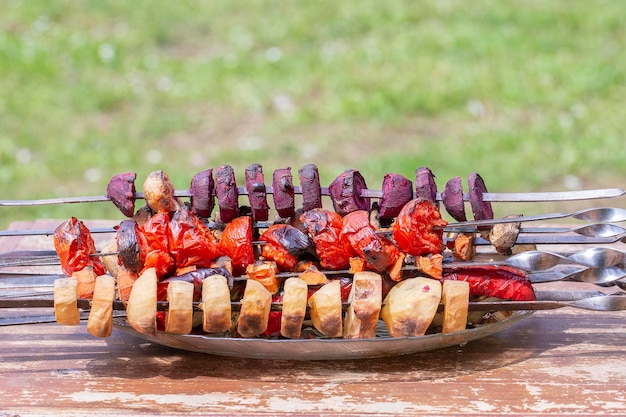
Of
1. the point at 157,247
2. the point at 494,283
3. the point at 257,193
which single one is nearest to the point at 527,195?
the point at 494,283

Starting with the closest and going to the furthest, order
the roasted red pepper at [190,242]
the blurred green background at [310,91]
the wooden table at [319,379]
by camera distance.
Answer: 1. the wooden table at [319,379]
2. the roasted red pepper at [190,242]
3. the blurred green background at [310,91]

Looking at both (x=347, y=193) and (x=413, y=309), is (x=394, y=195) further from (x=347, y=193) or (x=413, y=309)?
(x=413, y=309)

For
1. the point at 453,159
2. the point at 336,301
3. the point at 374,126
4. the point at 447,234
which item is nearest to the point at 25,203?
the point at 336,301

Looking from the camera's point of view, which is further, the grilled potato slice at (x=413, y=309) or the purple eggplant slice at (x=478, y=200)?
the purple eggplant slice at (x=478, y=200)

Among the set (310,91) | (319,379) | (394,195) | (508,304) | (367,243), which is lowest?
(319,379)

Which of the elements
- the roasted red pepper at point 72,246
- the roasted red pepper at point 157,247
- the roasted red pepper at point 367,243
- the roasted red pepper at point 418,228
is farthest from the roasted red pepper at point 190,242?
the roasted red pepper at point 418,228

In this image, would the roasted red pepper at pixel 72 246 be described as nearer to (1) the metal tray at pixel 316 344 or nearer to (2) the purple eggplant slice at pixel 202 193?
(1) the metal tray at pixel 316 344
